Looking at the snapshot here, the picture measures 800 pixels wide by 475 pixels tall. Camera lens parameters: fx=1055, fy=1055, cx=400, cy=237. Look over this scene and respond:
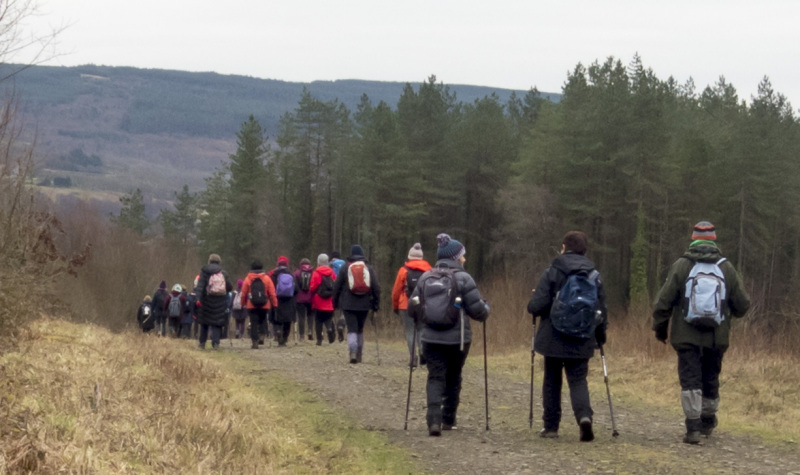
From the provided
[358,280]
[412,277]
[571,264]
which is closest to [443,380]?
[571,264]

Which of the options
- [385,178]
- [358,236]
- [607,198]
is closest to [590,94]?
[607,198]

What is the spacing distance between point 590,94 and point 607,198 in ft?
23.5

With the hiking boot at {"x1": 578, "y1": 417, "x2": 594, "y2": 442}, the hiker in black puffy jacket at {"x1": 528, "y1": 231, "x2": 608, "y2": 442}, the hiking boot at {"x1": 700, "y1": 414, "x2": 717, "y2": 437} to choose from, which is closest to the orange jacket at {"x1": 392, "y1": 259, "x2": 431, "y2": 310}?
the hiker in black puffy jacket at {"x1": 528, "y1": 231, "x2": 608, "y2": 442}

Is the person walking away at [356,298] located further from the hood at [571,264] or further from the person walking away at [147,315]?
the person walking away at [147,315]

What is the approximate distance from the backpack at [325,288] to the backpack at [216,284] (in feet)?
6.24

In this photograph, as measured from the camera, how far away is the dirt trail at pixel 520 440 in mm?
8445

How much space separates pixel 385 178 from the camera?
69.7 meters

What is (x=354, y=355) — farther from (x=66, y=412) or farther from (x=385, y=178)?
(x=385, y=178)

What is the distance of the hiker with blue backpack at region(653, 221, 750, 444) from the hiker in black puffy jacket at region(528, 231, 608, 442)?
2.25 feet

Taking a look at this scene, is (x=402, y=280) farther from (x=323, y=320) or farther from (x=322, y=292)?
(x=323, y=320)

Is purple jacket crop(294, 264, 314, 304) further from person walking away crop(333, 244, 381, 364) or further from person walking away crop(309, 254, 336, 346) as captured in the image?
person walking away crop(333, 244, 381, 364)

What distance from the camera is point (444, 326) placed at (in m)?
10.1

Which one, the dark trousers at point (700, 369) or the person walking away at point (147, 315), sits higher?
the dark trousers at point (700, 369)

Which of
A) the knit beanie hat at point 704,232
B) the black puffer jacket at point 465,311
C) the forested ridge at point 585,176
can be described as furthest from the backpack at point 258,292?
the forested ridge at point 585,176
